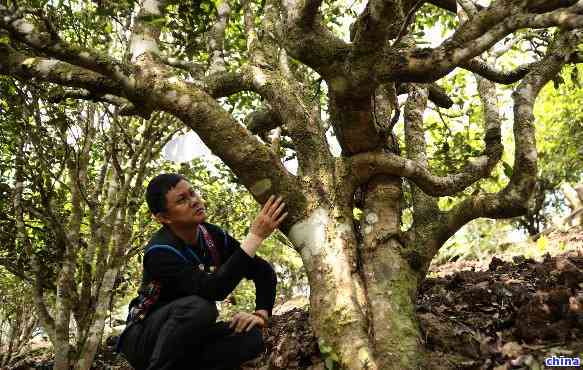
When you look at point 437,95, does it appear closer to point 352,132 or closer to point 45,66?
point 352,132

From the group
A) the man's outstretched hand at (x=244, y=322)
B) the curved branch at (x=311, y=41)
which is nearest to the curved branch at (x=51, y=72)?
the curved branch at (x=311, y=41)

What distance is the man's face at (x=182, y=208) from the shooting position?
132 inches

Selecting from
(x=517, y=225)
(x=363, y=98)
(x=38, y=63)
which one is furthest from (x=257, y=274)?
(x=517, y=225)

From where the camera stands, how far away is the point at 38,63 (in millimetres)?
4039

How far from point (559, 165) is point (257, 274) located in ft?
71.5

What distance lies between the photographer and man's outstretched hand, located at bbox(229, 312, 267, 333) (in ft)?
10.9

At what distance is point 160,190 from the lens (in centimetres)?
337

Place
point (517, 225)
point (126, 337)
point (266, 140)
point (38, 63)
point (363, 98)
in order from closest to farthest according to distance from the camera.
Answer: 1. point (126, 337)
2. point (363, 98)
3. point (38, 63)
4. point (266, 140)
5. point (517, 225)

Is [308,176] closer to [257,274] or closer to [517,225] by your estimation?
[257,274]

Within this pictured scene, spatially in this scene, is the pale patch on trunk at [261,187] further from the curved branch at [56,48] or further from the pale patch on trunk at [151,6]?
the pale patch on trunk at [151,6]

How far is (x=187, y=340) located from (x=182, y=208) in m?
0.98

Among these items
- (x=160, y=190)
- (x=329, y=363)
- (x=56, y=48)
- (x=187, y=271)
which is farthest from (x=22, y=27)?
(x=329, y=363)

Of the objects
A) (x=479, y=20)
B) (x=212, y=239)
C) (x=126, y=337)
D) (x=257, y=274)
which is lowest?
(x=126, y=337)

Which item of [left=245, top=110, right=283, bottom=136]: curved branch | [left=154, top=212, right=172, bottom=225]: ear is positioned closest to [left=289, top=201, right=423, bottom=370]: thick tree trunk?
[left=154, top=212, right=172, bottom=225]: ear
